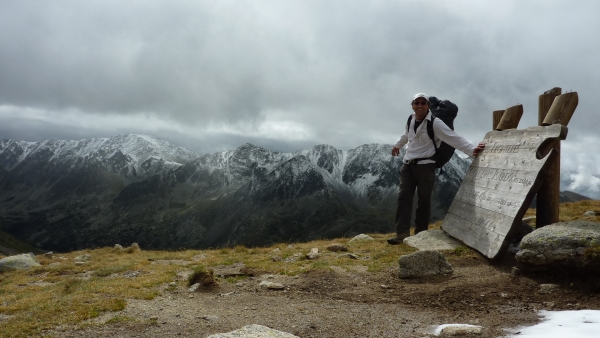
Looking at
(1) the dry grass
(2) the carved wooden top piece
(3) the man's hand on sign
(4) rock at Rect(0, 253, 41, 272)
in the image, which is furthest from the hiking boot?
(4) rock at Rect(0, 253, 41, 272)

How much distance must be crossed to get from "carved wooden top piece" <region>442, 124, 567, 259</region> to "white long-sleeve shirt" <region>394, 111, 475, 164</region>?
97 cm

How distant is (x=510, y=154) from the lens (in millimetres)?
10547

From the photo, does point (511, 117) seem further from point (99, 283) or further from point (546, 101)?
point (99, 283)

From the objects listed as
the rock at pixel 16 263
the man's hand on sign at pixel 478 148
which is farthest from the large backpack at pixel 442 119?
the rock at pixel 16 263

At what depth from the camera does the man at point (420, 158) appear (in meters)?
12.0

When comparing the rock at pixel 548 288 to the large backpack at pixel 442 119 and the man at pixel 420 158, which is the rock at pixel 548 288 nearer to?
the man at pixel 420 158

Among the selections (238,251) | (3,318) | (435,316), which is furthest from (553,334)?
(238,251)

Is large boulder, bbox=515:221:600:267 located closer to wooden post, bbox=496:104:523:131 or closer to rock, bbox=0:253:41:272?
wooden post, bbox=496:104:523:131

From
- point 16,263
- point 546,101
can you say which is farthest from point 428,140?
point 16,263

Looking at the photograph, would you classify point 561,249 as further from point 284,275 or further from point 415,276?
point 284,275

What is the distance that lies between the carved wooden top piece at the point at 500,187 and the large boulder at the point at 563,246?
1157mm

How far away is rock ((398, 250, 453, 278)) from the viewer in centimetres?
902

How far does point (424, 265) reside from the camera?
9.12 meters

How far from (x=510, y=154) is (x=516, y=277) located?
162 inches
